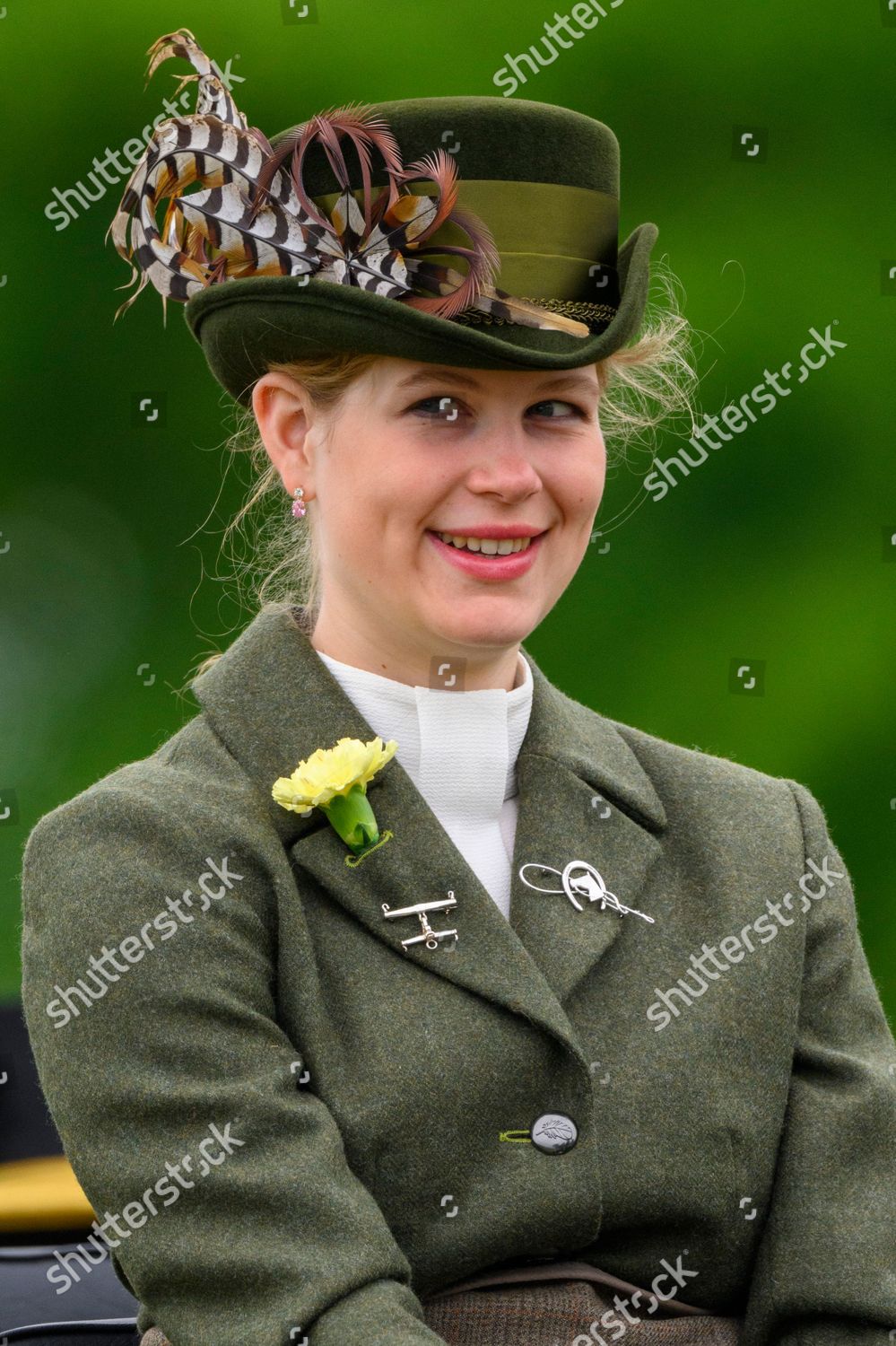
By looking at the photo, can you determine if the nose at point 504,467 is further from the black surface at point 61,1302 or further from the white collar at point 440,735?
the black surface at point 61,1302

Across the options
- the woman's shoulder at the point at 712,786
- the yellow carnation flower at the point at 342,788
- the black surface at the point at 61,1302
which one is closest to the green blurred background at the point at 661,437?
the black surface at the point at 61,1302

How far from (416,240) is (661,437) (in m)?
3.05

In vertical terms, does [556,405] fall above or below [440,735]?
above

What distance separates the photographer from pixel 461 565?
1.97 m

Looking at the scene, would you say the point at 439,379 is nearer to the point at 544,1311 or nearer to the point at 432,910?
the point at 432,910

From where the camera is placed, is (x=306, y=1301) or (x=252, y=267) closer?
(x=306, y=1301)

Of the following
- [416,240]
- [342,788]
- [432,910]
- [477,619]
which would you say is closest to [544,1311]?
[432,910]

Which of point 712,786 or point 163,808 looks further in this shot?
point 712,786

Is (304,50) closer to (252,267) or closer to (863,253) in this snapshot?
(863,253)

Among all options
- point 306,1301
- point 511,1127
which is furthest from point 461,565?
point 306,1301

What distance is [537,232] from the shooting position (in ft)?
6.66

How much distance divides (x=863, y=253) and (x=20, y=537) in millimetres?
2331

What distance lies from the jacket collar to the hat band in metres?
0.48

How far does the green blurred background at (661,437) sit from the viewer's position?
14.9 feet
